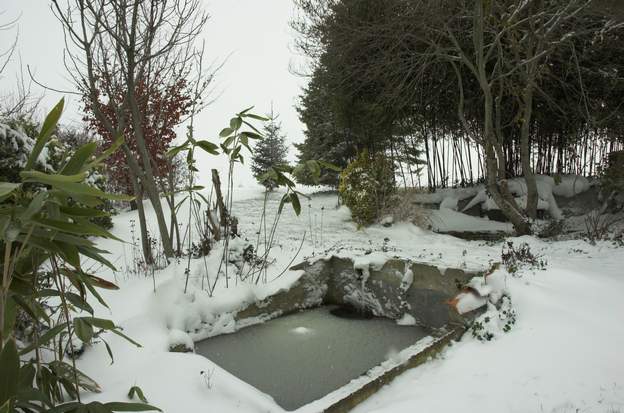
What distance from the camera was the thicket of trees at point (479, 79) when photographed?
5.59 meters

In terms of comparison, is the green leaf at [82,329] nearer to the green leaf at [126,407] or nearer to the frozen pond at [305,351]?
the green leaf at [126,407]

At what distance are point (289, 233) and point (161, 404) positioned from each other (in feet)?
13.8

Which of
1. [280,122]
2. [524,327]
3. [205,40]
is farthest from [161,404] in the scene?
[280,122]

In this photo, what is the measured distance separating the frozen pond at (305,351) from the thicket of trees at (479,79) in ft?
12.3

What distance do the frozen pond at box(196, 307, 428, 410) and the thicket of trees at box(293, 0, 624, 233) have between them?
12.3 ft

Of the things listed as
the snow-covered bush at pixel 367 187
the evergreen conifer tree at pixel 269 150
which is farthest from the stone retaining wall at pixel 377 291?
the evergreen conifer tree at pixel 269 150

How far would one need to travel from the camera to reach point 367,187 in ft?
22.4

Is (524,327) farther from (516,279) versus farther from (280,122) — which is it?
(280,122)

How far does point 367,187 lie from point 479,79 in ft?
8.09

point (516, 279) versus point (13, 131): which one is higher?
point (13, 131)

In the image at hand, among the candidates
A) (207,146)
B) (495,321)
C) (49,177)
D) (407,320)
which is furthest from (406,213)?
(49,177)

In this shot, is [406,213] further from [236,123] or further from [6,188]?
[6,188]

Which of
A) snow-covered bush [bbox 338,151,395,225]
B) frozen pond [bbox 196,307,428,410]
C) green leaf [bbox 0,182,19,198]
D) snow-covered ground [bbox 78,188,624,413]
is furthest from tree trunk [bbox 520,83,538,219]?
green leaf [bbox 0,182,19,198]

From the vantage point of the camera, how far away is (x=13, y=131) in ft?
12.7
